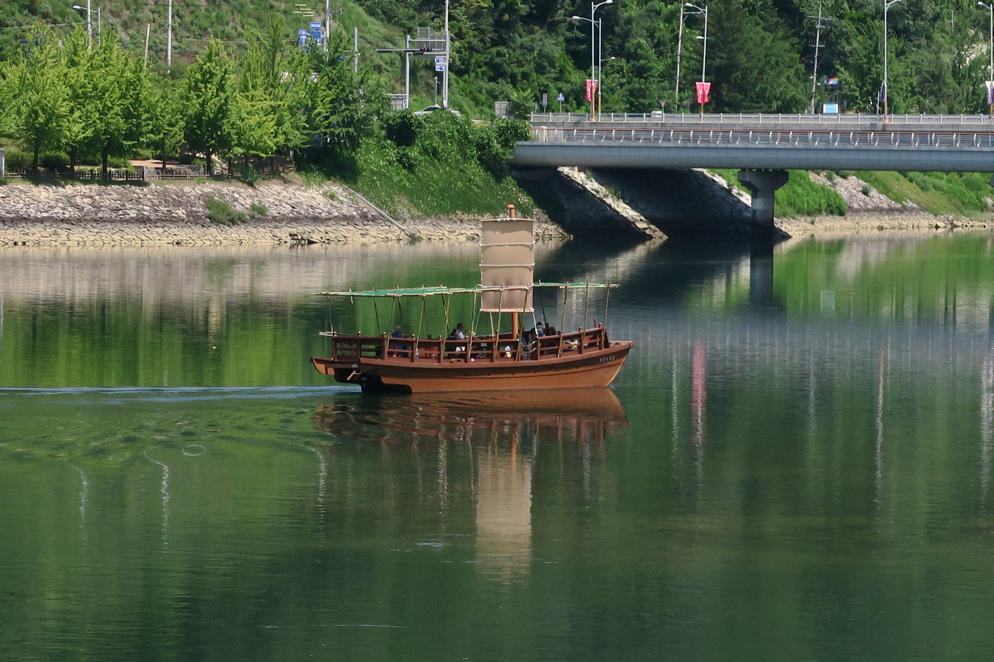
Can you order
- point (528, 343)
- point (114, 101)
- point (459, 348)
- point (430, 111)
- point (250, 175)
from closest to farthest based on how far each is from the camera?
point (459, 348)
point (528, 343)
point (114, 101)
point (250, 175)
point (430, 111)

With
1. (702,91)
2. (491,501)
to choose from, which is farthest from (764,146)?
(491,501)

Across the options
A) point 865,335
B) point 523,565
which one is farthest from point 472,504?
point 865,335

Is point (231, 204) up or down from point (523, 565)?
up

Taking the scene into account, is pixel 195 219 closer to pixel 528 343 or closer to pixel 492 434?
pixel 528 343

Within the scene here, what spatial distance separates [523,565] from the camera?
38875 millimetres

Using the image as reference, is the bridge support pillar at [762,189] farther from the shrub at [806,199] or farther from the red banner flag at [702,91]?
the red banner flag at [702,91]

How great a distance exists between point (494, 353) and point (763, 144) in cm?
8126

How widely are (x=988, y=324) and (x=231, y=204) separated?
68816 millimetres

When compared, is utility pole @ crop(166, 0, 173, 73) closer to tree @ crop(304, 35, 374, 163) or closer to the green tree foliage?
the green tree foliage

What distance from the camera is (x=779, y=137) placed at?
144875 millimetres

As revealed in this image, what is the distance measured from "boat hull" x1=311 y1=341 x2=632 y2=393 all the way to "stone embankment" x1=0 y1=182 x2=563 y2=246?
6603cm

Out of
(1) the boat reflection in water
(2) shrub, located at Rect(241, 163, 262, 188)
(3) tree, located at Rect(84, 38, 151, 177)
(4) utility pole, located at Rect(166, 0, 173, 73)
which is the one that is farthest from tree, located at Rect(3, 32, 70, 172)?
(1) the boat reflection in water

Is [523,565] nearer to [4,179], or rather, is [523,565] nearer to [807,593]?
[807,593]

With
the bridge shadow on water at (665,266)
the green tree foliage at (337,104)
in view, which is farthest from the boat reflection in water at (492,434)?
the green tree foliage at (337,104)
